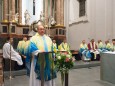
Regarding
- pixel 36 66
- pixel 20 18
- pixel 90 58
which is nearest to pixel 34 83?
pixel 36 66

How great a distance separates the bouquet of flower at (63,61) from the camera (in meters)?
4.80

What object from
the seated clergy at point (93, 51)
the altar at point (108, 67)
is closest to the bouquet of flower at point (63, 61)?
the altar at point (108, 67)

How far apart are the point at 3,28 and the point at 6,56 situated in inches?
284

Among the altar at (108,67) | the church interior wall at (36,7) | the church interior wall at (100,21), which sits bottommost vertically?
the altar at (108,67)

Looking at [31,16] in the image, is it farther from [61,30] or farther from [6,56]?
[6,56]

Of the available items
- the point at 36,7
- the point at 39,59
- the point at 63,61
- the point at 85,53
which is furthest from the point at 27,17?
the point at 63,61

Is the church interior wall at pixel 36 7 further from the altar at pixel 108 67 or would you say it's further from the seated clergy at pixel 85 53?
the altar at pixel 108 67

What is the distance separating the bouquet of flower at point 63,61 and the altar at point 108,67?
2.39 metres

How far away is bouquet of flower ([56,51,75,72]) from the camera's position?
4797mm

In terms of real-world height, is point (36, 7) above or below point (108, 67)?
above

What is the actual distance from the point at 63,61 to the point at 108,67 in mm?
2702

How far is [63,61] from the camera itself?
4.84 metres

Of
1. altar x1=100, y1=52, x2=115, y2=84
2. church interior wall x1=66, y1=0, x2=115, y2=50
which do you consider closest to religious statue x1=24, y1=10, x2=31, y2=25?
church interior wall x1=66, y1=0, x2=115, y2=50

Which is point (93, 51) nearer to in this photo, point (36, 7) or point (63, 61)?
point (36, 7)
